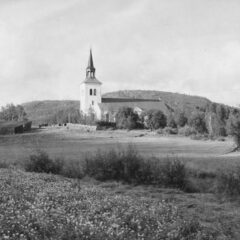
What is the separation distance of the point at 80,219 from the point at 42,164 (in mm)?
14970

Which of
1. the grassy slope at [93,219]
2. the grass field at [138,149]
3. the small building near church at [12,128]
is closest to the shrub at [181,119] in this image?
the small building near church at [12,128]

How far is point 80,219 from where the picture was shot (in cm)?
882

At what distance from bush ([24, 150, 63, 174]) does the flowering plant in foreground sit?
10752 mm

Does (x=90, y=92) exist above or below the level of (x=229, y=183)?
above

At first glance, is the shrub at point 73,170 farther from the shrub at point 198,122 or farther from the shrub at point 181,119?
the shrub at point 181,119

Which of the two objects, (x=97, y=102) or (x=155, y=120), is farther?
(x=97, y=102)

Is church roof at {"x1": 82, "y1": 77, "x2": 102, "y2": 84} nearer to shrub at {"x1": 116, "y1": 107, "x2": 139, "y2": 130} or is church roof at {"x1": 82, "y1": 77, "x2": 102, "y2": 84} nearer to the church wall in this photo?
the church wall

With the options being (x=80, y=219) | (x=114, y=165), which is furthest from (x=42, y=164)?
(x=80, y=219)

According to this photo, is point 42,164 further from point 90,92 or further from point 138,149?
point 90,92

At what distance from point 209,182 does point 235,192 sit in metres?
4.41

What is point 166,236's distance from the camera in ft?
27.8

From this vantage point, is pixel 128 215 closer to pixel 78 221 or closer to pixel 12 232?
pixel 78 221

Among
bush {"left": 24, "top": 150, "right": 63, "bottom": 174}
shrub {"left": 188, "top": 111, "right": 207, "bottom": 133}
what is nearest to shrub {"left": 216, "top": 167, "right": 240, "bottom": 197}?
bush {"left": 24, "top": 150, "right": 63, "bottom": 174}

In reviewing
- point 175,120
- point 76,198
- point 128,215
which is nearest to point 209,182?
point 76,198
